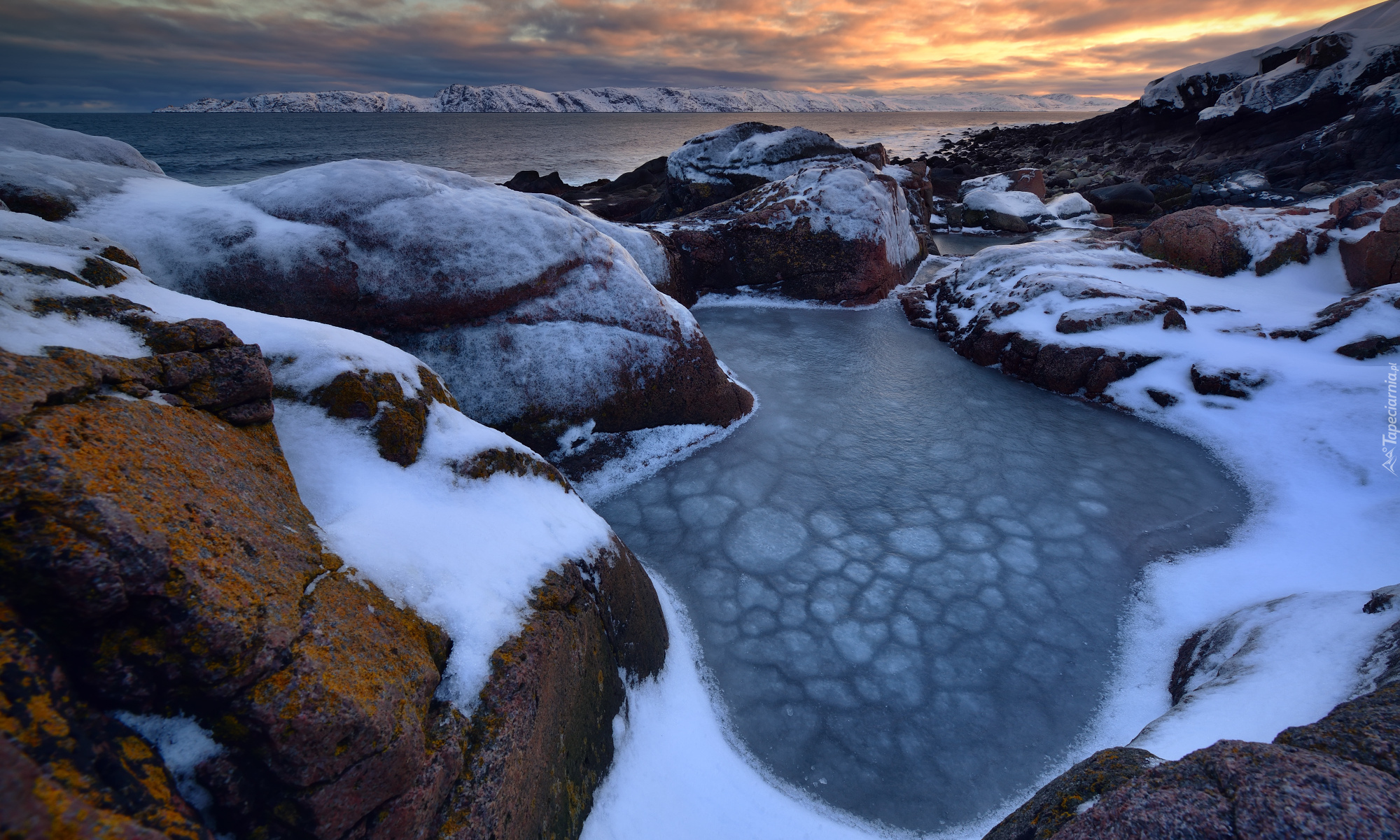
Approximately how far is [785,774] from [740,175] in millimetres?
15567

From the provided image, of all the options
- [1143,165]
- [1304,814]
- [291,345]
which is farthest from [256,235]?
[1143,165]

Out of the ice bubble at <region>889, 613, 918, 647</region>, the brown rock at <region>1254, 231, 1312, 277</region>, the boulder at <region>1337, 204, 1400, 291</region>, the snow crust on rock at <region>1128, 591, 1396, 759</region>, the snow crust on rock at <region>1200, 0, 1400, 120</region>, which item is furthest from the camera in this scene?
the snow crust on rock at <region>1200, 0, 1400, 120</region>

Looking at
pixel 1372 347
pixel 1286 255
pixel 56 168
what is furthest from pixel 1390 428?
pixel 56 168

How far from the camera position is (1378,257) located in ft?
28.4

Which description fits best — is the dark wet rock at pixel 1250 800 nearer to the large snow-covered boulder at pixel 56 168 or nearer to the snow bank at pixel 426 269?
the snow bank at pixel 426 269

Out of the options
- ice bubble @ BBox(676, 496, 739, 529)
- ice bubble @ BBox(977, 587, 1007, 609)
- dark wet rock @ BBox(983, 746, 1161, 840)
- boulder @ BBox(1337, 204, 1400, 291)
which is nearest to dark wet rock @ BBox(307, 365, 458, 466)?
ice bubble @ BBox(676, 496, 739, 529)

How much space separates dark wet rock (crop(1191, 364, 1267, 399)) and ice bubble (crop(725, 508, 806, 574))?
5714mm

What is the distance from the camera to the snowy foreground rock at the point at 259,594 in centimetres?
143

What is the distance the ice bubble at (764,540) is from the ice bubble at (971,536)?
4.36ft

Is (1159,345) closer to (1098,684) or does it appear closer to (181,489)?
(1098,684)

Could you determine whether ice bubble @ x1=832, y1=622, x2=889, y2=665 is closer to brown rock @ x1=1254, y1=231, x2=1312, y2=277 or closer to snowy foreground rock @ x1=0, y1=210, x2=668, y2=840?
snowy foreground rock @ x1=0, y1=210, x2=668, y2=840

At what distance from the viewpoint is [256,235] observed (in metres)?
5.33

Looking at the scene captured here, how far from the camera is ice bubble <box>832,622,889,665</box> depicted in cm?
424

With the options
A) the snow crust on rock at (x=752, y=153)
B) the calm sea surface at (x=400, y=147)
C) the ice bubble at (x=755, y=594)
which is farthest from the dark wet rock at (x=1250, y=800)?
the calm sea surface at (x=400, y=147)
